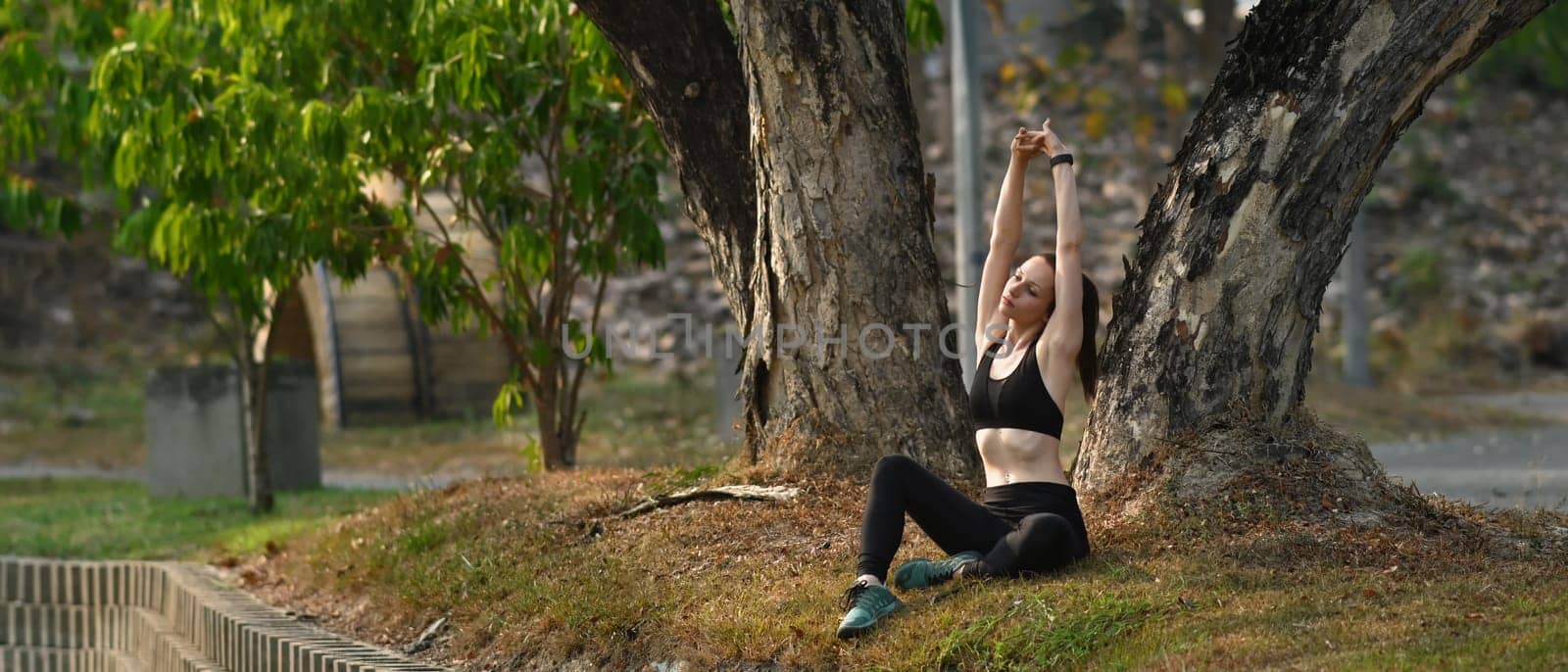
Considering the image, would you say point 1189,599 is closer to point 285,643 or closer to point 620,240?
point 285,643

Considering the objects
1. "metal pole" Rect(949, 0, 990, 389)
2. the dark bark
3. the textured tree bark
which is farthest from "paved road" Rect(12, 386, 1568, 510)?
the textured tree bark

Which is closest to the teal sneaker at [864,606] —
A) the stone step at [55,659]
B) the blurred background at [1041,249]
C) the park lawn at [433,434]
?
the blurred background at [1041,249]

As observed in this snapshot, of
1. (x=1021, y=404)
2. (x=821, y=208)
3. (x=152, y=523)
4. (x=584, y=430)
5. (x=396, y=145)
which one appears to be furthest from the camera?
(x=584, y=430)

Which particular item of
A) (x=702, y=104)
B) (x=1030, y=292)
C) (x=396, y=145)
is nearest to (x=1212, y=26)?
(x=396, y=145)

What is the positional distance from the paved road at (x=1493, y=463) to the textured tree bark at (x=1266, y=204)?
15.4ft

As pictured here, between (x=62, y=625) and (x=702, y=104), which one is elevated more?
(x=702, y=104)

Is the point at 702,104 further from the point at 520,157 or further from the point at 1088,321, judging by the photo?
the point at 1088,321

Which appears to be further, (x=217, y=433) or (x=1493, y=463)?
(x=1493, y=463)

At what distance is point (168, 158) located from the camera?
363 inches

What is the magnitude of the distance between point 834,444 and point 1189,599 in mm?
2228

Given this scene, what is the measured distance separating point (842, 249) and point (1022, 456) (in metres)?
1.66

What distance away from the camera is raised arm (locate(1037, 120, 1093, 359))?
6.22 m

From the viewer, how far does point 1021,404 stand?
6.16m

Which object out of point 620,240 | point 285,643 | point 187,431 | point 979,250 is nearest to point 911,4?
point 620,240
